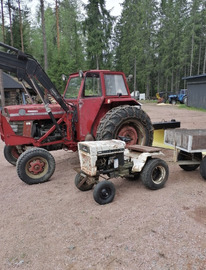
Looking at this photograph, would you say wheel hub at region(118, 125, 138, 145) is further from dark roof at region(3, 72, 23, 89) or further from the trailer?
dark roof at region(3, 72, 23, 89)

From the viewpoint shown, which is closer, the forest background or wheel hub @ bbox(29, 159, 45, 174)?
wheel hub @ bbox(29, 159, 45, 174)

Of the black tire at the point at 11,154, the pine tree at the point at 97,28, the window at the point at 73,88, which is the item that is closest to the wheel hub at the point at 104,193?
the window at the point at 73,88

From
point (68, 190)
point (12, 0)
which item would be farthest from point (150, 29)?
point (68, 190)

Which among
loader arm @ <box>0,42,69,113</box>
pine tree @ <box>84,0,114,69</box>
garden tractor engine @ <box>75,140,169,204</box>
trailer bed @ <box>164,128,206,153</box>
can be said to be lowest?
garden tractor engine @ <box>75,140,169,204</box>

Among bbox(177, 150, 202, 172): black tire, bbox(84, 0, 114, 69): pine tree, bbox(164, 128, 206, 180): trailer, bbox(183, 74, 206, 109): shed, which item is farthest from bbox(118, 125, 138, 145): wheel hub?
bbox(84, 0, 114, 69): pine tree

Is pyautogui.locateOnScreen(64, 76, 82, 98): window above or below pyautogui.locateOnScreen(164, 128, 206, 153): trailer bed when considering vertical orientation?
above

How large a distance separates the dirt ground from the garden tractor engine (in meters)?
0.19

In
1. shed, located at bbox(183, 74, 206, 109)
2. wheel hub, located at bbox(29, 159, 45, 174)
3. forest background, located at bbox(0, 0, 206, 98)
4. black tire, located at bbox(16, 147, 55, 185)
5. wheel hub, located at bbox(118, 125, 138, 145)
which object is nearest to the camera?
black tire, located at bbox(16, 147, 55, 185)

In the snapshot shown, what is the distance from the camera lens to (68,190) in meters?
4.18

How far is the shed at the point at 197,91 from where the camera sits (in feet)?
67.1

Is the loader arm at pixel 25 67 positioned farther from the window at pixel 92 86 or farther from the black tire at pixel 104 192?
the black tire at pixel 104 192

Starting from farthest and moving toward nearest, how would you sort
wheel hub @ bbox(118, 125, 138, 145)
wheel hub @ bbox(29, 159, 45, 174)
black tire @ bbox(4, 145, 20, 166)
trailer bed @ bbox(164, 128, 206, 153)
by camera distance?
black tire @ bbox(4, 145, 20, 166) → wheel hub @ bbox(118, 125, 138, 145) → wheel hub @ bbox(29, 159, 45, 174) → trailer bed @ bbox(164, 128, 206, 153)

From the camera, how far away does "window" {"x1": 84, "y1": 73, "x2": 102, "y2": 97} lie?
17.2ft

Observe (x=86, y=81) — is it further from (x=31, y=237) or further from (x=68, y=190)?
(x=31, y=237)
